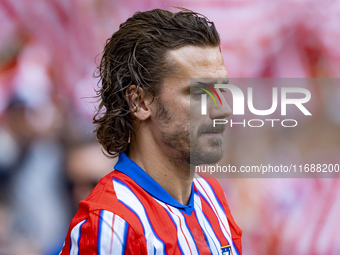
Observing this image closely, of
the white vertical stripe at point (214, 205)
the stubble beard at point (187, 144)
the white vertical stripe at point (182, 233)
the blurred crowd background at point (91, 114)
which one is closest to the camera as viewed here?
the white vertical stripe at point (182, 233)

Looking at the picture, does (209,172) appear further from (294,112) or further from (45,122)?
(45,122)

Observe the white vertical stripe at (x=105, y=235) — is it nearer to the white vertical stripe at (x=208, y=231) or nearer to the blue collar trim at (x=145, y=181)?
the blue collar trim at (x=145, y=181)

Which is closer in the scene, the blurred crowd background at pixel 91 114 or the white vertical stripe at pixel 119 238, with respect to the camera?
the white vertical stripe at pixel 119 238

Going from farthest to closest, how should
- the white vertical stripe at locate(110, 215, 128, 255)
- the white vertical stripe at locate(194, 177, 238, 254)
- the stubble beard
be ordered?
the white vertical stripe at locate(194, 177, 238, 254) < the stubble beard < the white vertical stripe at locate(110, 215, 128, 255)

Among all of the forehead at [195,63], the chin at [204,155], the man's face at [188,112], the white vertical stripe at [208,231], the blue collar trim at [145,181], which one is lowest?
the white vertical stripe at [208,231]

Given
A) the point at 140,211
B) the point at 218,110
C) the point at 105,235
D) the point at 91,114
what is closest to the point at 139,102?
the point at 218,110

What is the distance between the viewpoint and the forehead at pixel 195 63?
164 cm

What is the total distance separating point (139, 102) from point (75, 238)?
1.79ft

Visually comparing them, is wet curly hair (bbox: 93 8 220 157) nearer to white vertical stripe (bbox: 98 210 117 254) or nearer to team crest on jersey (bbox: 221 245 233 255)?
white vertical stripe (bbox: 98 210 117 254)

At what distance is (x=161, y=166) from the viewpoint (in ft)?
5.51

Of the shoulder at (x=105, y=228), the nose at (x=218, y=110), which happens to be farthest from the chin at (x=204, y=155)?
the shoulder at (x=105, y=228)

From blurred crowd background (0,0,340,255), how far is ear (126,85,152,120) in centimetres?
139

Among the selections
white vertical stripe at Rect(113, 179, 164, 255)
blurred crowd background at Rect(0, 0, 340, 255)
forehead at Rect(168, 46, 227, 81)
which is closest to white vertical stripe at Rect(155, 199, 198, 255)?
white vertical stripe at Rect(113, 179, 164, 255)

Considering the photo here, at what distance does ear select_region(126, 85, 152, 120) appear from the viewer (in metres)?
1.69
